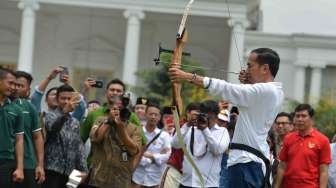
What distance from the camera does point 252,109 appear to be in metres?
6.01

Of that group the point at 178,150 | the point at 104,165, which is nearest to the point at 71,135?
the point at 104,165

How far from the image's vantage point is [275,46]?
31.2 m

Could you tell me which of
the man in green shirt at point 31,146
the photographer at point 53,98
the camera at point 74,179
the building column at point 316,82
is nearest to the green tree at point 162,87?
the building column at point 316,82

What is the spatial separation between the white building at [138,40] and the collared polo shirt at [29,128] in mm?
21182

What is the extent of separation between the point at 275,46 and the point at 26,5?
9487 millimetres

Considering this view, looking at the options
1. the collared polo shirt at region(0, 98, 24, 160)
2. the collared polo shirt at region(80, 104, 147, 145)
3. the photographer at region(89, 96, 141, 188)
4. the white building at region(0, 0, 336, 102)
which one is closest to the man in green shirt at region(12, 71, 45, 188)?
the collared polo shirt at region(0, 98, 24, 160)

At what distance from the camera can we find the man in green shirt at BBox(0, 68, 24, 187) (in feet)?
24.6

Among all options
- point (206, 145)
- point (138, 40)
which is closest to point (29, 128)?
point (206, 145)

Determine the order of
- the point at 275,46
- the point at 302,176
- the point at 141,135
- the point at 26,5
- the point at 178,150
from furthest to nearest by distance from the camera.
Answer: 1. the point at 275,46
2. the point at 26,5
3. the point at 178,150
4. the point at 141,135
5. the point at 302,176

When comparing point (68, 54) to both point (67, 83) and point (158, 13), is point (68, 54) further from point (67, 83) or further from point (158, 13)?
point (67, 83)

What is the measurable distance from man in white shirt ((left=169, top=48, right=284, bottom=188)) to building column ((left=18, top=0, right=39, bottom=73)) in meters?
23.0

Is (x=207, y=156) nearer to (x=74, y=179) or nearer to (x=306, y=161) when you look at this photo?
(x=306, y=161)

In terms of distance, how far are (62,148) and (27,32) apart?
20883 millimetres

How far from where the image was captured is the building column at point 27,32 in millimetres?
28641
